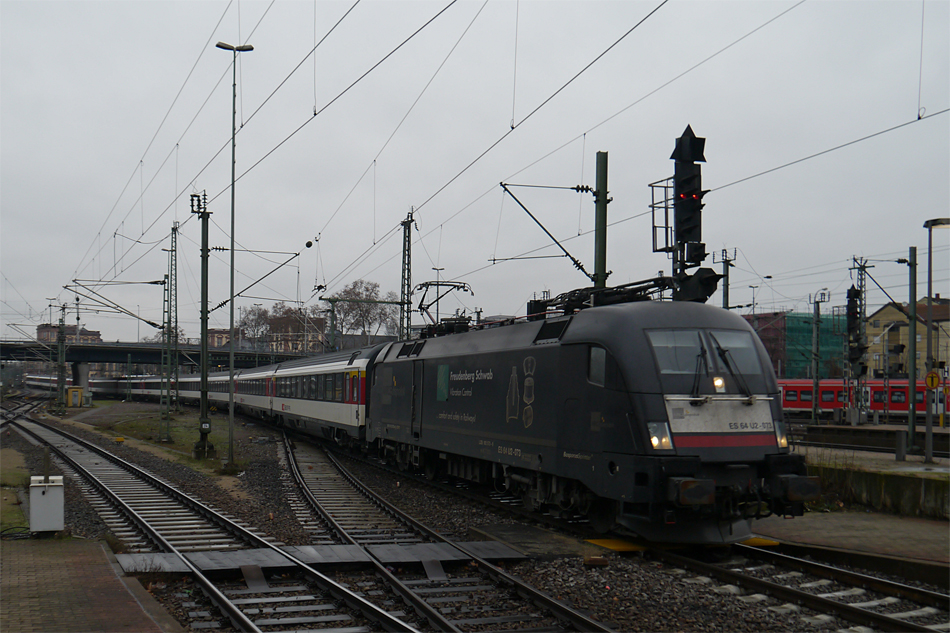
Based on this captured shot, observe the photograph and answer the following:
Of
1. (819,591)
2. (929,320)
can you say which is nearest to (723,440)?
(819,591)

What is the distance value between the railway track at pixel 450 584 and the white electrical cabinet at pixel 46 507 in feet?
12.9

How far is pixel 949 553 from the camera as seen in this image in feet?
30.4

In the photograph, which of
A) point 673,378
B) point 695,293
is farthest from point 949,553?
point 695,293

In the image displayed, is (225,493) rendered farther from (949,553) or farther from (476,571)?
(949,553)

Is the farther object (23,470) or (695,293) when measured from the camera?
(23,470)

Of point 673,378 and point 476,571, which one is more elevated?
point 673,378

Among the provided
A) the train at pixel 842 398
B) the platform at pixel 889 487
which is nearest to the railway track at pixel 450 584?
the platform at pixel 889 487

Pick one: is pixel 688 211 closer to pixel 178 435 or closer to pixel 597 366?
pixel 597 366

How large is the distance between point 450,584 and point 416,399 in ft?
29.5

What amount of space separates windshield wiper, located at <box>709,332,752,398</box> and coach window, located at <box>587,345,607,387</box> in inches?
58.7

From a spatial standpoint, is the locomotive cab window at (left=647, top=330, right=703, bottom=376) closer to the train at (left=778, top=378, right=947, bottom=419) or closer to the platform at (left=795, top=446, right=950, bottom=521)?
the platform at (left=795, top=446, right=950, bottom=521)

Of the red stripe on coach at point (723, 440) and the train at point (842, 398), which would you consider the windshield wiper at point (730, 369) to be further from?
the train at point (842, 398)

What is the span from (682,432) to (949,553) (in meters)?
3.59

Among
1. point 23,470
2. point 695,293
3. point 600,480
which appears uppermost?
point 695,293
